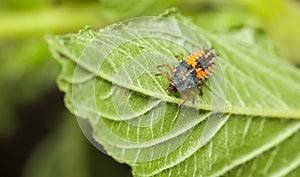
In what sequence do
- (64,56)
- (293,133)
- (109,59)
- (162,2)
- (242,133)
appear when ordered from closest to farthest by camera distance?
(109,59)
(64,56)
(242,133)
(293,133)
(162,2)

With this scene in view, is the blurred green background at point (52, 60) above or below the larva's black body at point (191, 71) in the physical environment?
below

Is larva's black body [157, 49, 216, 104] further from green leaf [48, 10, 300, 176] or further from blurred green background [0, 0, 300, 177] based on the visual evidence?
blurred green background [0, 0, 300, 177]

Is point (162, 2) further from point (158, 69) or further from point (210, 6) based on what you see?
point (158, 69)

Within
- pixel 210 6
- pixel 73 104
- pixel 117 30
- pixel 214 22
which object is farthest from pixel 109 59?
pixel 210 6

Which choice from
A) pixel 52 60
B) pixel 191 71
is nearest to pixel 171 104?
pixel 191 71

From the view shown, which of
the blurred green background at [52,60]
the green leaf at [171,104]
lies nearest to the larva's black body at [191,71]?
the green leaf at [171,104]

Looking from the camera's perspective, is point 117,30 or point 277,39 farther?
point 277,39

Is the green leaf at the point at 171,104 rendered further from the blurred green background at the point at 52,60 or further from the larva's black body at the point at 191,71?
the blurred green background at the point at 52,60
